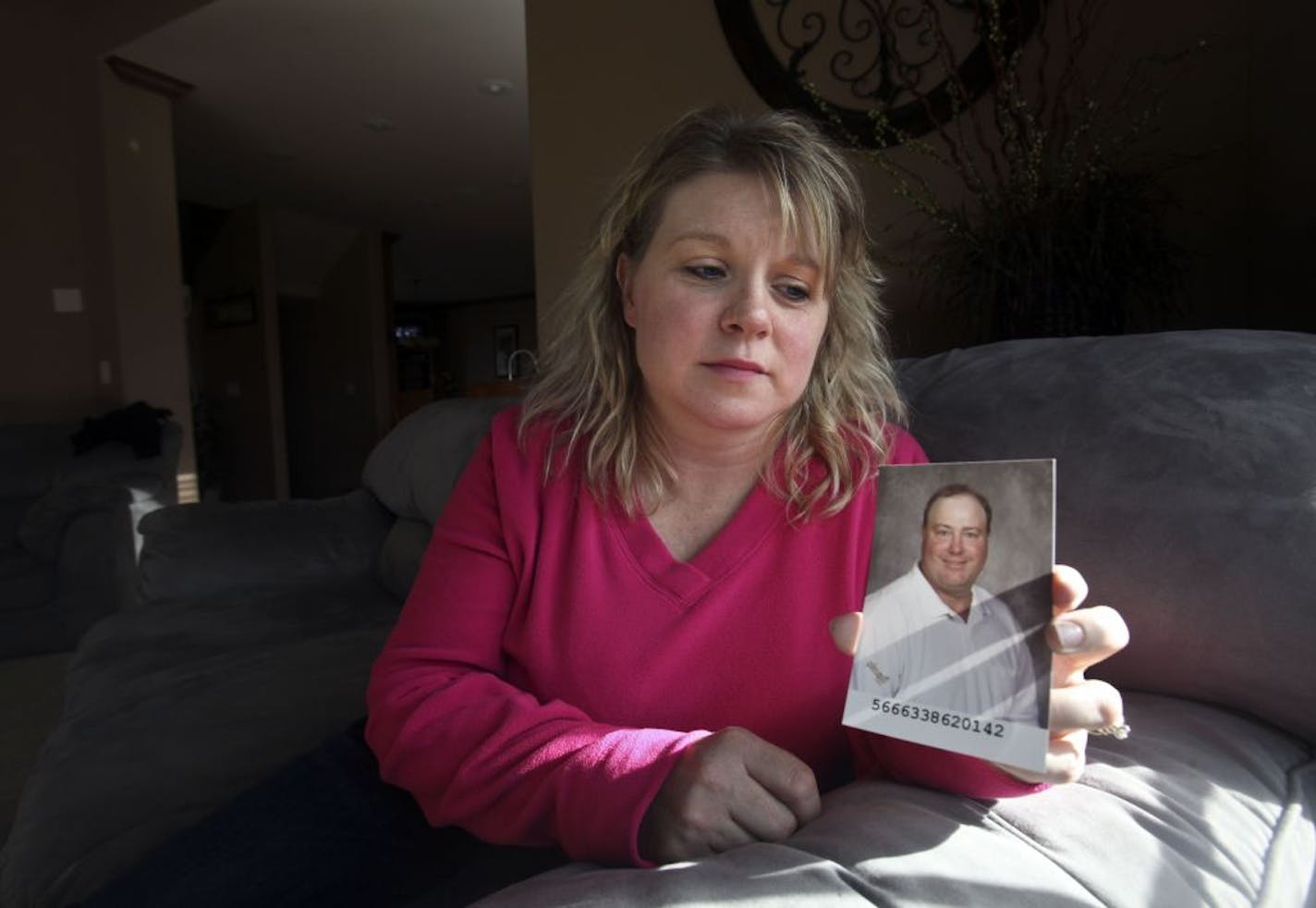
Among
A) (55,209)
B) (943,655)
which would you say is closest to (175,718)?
(943,655)

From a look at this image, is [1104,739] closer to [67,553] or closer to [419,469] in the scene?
[419,469]

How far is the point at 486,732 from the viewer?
68 cm

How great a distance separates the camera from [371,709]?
30.7 inches

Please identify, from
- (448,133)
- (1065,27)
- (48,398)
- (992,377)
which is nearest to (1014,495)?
(992,377)

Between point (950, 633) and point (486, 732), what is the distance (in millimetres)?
402

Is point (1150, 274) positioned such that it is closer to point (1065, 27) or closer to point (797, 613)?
point (1065, 27)

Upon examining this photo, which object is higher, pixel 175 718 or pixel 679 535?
pixel 679 535

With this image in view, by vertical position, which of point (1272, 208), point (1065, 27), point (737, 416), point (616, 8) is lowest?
point (737, 416)

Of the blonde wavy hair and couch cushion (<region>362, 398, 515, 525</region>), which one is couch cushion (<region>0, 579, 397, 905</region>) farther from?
the blonde wavy hair

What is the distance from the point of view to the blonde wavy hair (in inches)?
31.2

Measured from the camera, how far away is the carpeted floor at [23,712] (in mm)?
1848

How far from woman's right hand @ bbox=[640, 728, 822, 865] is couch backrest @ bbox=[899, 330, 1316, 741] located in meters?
0.33

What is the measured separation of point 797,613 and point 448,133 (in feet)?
16.4

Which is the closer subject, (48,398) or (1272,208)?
(1272,208)
